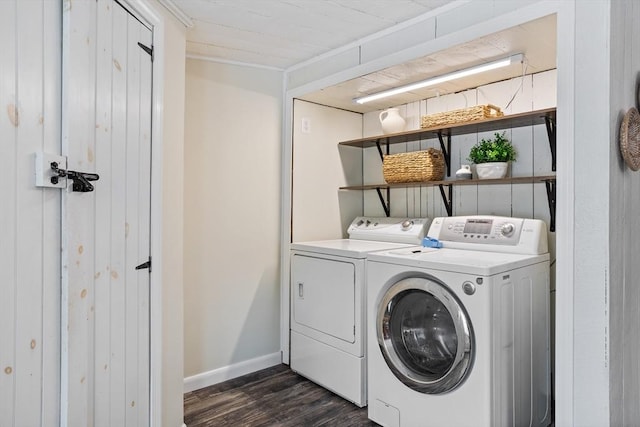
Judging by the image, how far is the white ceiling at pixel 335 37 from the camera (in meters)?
2.00

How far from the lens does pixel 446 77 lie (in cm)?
240

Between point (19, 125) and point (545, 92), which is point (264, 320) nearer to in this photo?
point (19, 125)

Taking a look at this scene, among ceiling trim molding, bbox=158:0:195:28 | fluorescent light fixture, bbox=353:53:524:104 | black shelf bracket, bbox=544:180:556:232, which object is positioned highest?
ceiling trim molding, bbox=158:0:195:28

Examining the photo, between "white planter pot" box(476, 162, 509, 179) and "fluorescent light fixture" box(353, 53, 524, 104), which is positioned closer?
"fluorescent light fixture" box(353, 53, 524, 104)

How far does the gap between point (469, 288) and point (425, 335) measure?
45 centimetres

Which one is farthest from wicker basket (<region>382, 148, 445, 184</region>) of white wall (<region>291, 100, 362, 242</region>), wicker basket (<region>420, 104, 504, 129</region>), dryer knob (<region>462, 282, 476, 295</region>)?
dryer knob (<region>462, 282, 476, 295</region>)

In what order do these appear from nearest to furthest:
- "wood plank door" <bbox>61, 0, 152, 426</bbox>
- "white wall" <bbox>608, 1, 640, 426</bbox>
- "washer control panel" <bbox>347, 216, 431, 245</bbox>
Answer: "wood plank door" <bbox>61, 0, 152, 426</bbox> < "white wall" <bbox>608, 1, 640, 426</bbox> < "washer control panel" <bbox>347, 216, 431, 245</bbox>

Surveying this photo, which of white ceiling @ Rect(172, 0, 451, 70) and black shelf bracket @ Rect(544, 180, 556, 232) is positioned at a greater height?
white ceiling @ Rect(172, 0, 451, 70)

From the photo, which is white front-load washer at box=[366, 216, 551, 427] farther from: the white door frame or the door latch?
the door latch

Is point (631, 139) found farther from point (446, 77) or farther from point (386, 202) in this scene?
point (386, 202)

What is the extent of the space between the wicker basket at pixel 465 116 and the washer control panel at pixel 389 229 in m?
0.68

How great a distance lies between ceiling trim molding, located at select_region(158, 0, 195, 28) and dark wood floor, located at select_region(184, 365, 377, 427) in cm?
226

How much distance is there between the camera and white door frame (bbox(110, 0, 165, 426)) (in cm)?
185

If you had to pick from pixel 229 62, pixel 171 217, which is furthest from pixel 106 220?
pixel 229 62
